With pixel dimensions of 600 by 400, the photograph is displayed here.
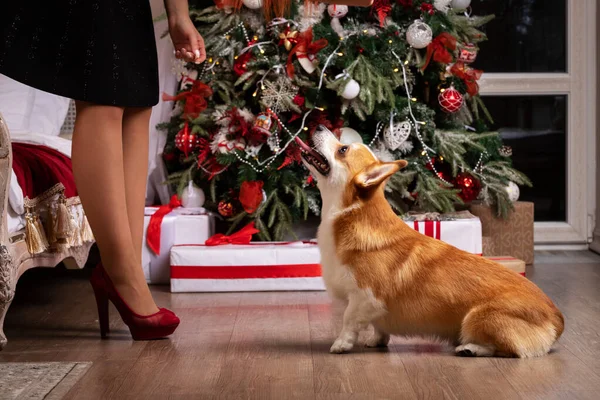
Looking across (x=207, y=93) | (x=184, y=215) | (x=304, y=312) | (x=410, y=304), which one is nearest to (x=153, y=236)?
(x=184, y=215)

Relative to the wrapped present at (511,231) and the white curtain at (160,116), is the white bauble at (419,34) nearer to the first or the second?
the wrapped present at (511,231)

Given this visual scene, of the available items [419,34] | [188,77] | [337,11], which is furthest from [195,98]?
[419,34]

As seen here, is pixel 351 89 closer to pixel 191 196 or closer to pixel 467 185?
pixel 467 185

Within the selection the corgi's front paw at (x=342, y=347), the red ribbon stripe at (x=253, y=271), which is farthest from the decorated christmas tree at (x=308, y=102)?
the corgi's front paw at (x=342, y=347)

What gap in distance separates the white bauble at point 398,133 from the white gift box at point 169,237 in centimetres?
83

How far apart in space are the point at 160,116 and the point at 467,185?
4.62 feet

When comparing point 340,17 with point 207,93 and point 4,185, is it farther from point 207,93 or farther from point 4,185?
point 4,185

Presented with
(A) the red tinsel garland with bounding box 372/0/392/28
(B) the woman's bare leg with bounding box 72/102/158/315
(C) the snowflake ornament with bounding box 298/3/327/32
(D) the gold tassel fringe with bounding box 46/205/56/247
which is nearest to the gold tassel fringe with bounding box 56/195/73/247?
(D) the gold tassel fringe with bounding box 46/205/56/247

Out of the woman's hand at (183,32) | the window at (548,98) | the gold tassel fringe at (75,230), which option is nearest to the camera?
the woman's hand at (183,32)

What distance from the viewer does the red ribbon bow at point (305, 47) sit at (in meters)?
3.49

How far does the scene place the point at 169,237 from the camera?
3.45 meters

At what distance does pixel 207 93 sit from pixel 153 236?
0.64 meters

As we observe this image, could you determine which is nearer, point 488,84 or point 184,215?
point 184,215

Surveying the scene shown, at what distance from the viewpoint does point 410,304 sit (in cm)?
211
